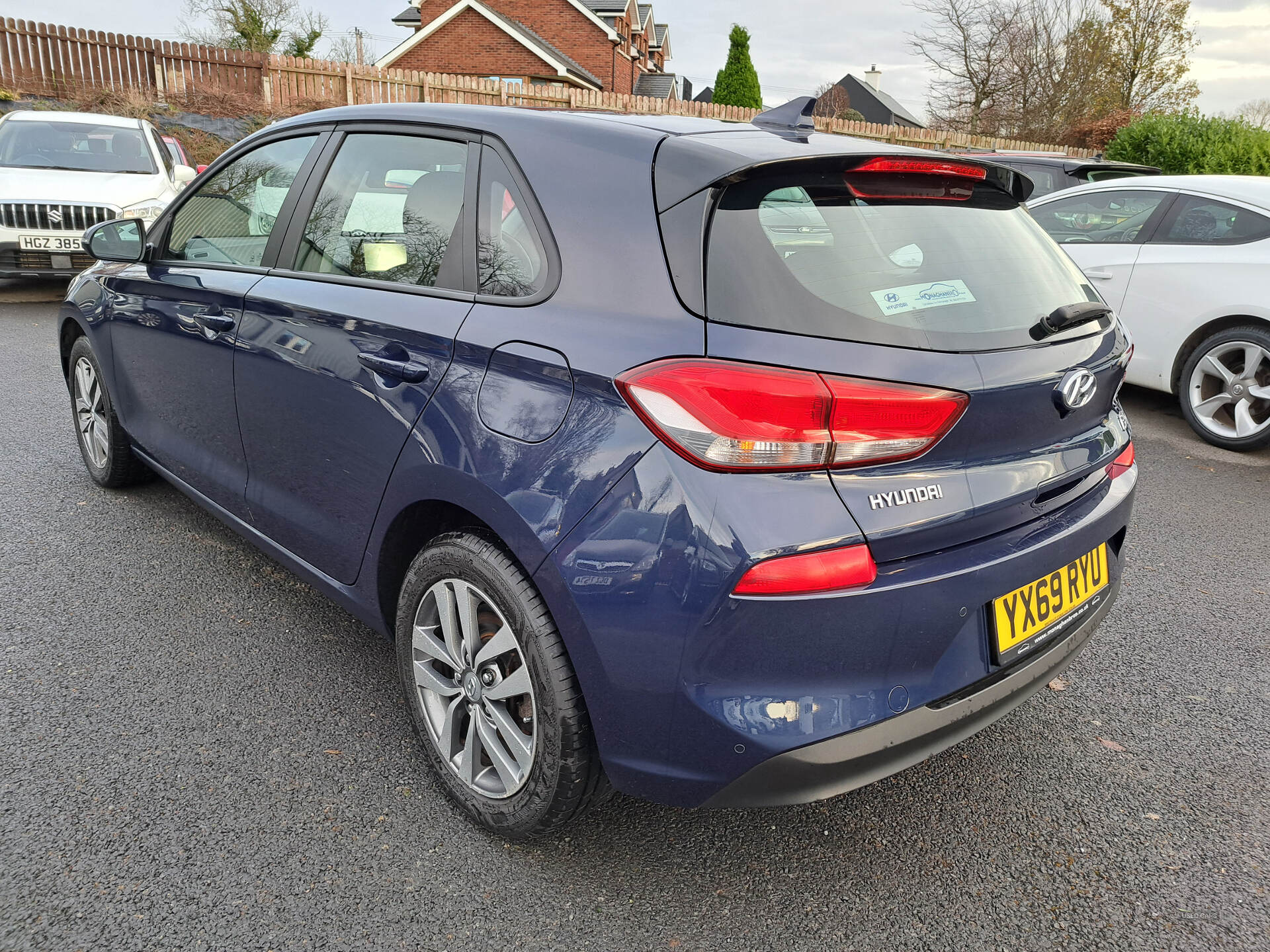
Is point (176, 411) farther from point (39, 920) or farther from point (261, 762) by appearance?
point (39, 920)

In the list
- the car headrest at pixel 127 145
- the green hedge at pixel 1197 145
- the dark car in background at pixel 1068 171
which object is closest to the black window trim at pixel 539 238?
the dark car in background at pixel 1068 171

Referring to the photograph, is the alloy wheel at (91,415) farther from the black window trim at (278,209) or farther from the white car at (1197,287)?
the white car at (1197,287)

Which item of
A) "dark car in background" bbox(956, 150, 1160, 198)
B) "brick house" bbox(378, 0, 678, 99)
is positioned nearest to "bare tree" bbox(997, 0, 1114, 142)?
"brick house" bbox(378, 0, 678, 99)

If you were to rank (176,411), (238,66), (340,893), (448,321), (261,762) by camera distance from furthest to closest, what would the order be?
(238,66) → (176,411) → (261,762) → (448,321) → (340,893)

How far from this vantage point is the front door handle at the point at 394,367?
87.4 inches

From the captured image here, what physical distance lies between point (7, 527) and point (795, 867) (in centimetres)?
364

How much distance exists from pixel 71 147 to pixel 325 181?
914 centimetres

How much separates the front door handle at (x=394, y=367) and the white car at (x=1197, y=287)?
16.4 ft

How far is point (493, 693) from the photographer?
217 cm

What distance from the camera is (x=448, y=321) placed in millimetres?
2191

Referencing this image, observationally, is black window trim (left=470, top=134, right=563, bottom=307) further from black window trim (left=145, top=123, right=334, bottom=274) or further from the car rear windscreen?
black window trim (left=145, top=123, right=334, bottom=274)

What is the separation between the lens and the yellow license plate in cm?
196

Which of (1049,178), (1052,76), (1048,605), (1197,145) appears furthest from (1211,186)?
(1052,76)

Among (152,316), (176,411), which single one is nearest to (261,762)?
(176,411)
